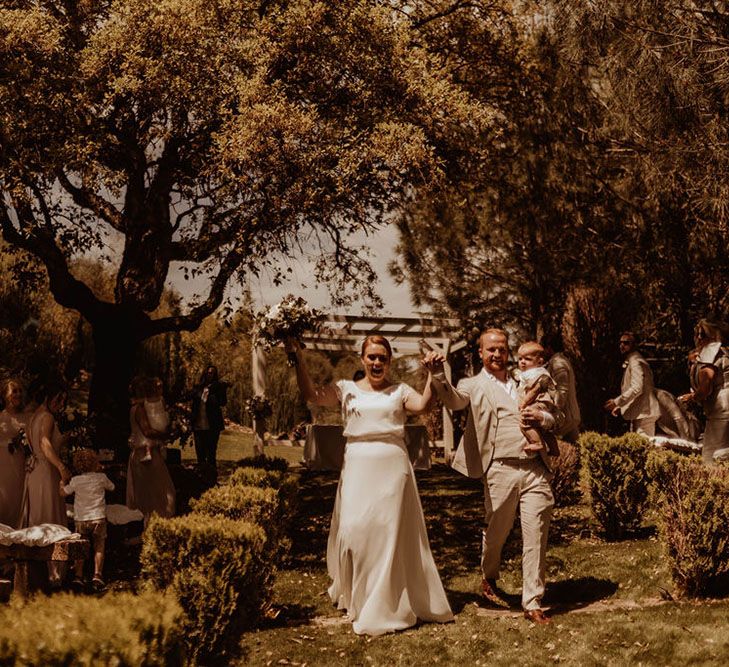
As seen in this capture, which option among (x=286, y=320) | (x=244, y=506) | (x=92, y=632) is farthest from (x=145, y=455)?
(x=92, y=632)

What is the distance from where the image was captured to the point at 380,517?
662cm

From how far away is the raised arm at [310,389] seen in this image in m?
7.00

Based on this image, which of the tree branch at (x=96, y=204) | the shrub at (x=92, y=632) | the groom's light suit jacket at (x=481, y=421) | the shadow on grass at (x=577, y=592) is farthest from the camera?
the tree branch at (x=96, y=204)

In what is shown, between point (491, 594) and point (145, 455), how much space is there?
15.3 ft

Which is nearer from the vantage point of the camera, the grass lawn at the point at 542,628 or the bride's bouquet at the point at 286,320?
the grass lawn at the point at 542,628

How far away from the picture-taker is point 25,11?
11.3 metres

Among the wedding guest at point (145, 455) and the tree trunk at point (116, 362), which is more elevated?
the tree trunk at point (116, 362)

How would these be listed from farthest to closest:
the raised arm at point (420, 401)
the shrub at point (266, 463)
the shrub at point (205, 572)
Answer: the shrub at point (266, 463) < the raised arm at point (420, 401) < the shrub at point (205, 572)

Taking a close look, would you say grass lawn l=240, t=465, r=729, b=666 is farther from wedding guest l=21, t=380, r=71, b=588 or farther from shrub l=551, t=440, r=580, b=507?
wedding guest l=21, t=380, r=71, b=588

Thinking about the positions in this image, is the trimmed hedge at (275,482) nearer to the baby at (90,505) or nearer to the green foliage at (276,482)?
the green foliage at (276,482)

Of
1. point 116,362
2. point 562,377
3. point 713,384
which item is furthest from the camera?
point 116,362

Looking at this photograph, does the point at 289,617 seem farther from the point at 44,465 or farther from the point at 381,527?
the point at 44,465

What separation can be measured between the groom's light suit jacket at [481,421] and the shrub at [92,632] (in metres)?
3.73

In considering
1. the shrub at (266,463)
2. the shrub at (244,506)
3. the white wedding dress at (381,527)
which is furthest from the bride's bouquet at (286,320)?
the shrub at (266,463)
